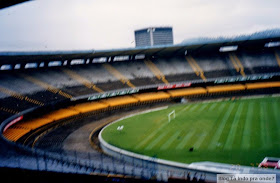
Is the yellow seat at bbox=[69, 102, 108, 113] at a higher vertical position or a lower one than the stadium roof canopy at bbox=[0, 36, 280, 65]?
lower

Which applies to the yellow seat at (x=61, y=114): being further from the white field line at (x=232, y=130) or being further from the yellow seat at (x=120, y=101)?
the white field line at (x=232, y=130)

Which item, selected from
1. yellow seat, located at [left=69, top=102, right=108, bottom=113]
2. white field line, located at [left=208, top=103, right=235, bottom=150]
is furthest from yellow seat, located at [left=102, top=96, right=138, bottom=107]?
white field line, located at [left=208, top=103, right=235, bottom=150]

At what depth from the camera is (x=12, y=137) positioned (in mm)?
24719

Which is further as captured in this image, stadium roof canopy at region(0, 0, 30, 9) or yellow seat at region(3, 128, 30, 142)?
yellow seat at region(3, 128, 30, 142)

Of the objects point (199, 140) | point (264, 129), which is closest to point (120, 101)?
point (199, 140)

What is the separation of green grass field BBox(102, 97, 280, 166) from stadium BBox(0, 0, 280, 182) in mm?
94

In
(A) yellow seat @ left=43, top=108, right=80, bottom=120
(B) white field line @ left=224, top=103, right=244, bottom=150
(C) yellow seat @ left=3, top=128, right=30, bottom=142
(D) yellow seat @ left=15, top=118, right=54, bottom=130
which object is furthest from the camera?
(A) yellow seat @ left=43, top=108, right=80, bottom=120

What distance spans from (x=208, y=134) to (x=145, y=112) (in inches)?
551

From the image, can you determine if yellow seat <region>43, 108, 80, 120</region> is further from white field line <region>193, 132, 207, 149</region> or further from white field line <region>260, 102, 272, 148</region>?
Result: white field line <region>260, 102, 272, 148</region>

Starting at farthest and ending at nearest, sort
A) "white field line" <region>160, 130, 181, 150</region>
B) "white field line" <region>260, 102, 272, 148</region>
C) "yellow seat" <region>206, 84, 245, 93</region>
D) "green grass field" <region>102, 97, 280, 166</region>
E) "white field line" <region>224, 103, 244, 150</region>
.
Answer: "yellow seat" <region>206, 84, 245, 93</region>, "white field line" <region>160, 130, 181, 150</region>, "white field line" <region>224, 103, 244, 150</region>, "white field line" <region>260, 102, 272, 148</region>, "green grass field" <region>102, 97, 280, 166</region>

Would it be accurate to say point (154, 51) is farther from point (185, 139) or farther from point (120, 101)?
point (185, 139)

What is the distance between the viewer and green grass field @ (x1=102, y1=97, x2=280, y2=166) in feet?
56.7

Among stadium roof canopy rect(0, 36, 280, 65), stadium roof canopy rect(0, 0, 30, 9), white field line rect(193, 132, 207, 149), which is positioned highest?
stadium roof canopy rect(0, 0, 30, 9)

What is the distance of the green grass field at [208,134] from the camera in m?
17.3
